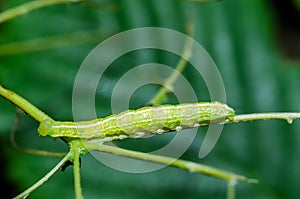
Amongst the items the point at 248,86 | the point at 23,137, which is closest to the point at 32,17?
the point at 23,137

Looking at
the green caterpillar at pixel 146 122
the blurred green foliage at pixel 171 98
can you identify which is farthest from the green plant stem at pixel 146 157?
the blurred green foliage at pixel 171 98

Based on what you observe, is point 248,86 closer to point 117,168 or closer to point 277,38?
point 277,38

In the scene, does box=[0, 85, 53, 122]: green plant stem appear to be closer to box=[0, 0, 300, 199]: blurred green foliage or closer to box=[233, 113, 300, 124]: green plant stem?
box=[233, 113, 300, 124]: green plant stem

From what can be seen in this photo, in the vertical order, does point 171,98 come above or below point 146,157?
above

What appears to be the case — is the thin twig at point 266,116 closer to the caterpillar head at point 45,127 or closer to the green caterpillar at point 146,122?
the green caterpillar at point 146,122

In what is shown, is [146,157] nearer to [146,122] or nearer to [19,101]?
[146,122]

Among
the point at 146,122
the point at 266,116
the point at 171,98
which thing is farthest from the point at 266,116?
the point at 171,98

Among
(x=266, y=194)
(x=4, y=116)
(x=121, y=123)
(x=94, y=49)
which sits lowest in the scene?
(x=266, y=194)
